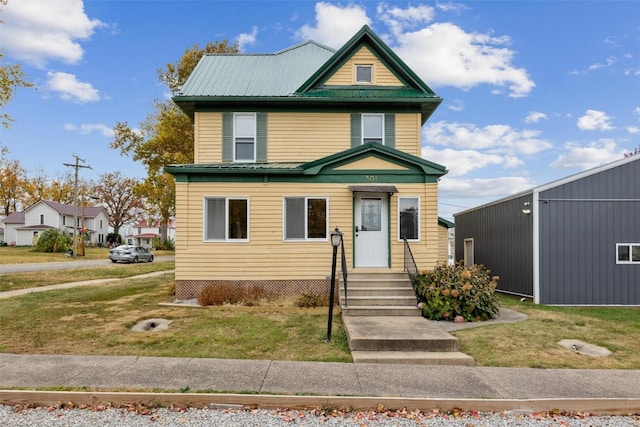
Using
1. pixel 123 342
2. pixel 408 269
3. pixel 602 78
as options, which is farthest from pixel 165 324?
pixel 602 78

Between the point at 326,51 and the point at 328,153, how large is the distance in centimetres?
602

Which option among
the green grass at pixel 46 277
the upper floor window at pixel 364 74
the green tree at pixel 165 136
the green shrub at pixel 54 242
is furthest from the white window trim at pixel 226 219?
the green shrub at pixel 54 242

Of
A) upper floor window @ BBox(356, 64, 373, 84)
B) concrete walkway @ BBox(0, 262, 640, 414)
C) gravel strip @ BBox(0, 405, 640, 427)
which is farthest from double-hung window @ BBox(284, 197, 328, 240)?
gravel strip @ BBox(0, 405, 640, 427)

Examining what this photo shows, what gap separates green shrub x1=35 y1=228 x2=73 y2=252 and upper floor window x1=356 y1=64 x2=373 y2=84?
122 feet

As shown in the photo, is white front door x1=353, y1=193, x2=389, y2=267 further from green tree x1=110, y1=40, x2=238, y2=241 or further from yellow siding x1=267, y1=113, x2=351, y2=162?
green tree x1=110, y1=40, x2=238, y2=241

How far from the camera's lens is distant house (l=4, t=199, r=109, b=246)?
56.5 meters

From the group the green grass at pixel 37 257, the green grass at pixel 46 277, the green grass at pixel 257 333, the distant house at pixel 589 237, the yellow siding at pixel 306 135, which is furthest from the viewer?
the green grass at pixel 37 257

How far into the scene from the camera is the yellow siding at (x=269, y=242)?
11.2 meters

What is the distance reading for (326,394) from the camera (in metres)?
4.93

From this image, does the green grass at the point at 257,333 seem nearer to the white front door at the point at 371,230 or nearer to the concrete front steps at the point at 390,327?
the concrete front steps at the point at 390,327

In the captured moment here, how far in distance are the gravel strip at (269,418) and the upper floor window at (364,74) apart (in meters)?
10.9

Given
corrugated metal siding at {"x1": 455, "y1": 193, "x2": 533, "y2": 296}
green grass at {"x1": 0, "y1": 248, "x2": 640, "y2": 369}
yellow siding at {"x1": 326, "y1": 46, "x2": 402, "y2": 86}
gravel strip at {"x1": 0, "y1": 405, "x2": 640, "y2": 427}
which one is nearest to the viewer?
gravel strip at {"x1": 0, "y1": 405, "x2": 640, "y2": 427}

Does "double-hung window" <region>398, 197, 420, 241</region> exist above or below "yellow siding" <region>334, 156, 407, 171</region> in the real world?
below

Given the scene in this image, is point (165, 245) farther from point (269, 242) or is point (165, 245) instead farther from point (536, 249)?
point (536, 249)
